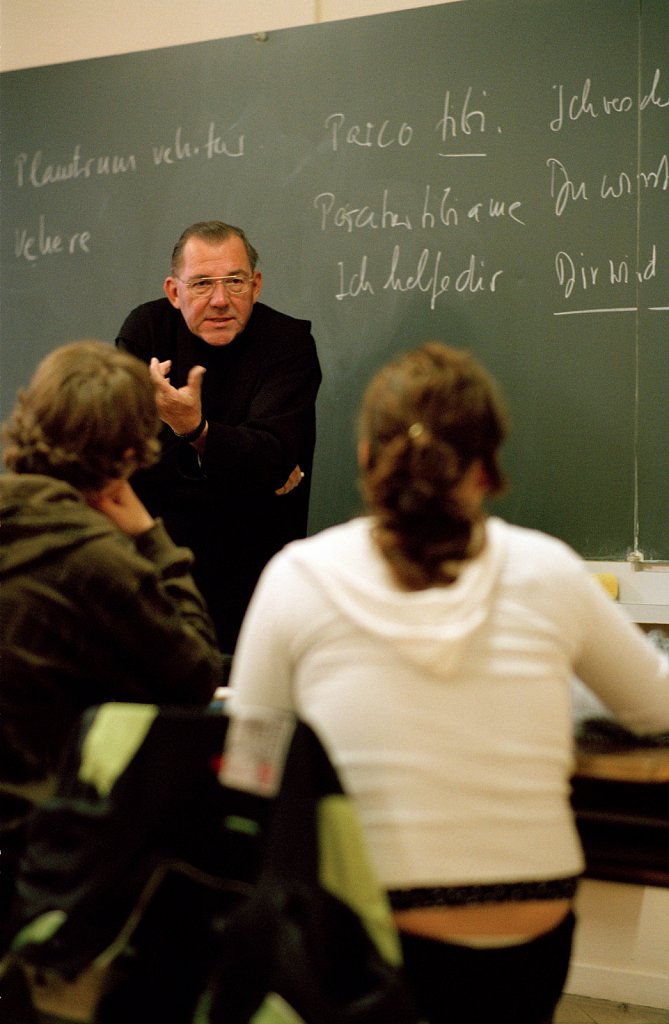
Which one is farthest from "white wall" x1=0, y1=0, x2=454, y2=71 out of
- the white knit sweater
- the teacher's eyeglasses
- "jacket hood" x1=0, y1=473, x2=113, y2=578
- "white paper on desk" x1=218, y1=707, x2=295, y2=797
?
"white paper on desk" x1=218, y1=707, x2=295, y2=797

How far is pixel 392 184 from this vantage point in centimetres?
327

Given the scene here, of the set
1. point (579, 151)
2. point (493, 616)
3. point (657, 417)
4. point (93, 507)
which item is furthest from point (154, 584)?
point (579, 151)

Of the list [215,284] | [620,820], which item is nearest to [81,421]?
[620,820]

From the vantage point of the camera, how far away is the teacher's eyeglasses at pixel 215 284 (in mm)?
3051

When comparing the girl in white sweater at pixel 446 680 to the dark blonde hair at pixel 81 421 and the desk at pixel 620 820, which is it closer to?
the desk at pixel 620 820

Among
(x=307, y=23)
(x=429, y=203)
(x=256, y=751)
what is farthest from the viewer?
(x=307, y=23)

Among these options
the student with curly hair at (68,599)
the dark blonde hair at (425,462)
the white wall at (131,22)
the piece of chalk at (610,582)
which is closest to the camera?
the dark blonde hair at (425,462)

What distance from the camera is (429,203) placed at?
3.22m

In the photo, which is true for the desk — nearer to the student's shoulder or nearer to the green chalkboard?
the student's shoulder

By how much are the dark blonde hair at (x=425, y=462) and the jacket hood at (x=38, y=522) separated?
0.45m

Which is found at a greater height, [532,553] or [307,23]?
[307,23]

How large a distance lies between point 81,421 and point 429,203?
187cm

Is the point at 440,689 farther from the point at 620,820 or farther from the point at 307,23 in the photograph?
the point at 307,23

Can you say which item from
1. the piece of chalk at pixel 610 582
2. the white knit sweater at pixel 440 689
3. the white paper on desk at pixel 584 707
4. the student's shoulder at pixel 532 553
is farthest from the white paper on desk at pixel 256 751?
the piece of chalk at pixel 610 582
